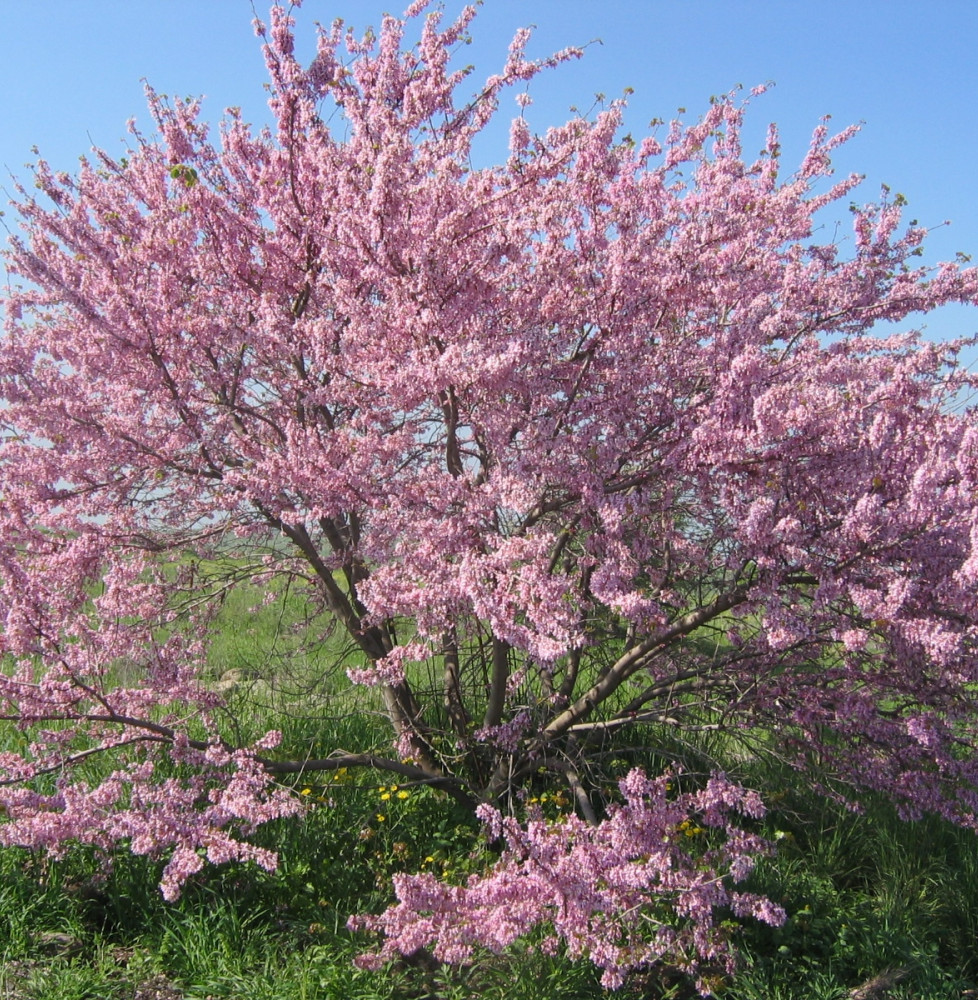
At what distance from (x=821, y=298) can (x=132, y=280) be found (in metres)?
4.01

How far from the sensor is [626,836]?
10.6 feet

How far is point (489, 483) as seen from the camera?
363cm

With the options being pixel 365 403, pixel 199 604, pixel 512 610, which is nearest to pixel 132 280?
pixel 365 403

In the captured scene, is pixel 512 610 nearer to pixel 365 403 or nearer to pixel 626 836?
pixel 626 836

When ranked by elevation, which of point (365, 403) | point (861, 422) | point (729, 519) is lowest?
point (729, 519)

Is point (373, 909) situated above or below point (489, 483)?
below

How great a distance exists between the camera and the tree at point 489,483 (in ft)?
10.5

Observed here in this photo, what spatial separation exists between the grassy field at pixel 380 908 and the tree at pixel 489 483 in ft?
0.89

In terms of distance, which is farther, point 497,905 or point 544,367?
point 544,367

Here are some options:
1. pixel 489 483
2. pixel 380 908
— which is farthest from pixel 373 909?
pixel 489 483

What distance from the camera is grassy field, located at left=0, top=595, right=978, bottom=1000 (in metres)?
3.32

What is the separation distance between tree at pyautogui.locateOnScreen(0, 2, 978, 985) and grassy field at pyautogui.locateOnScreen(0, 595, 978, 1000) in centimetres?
27

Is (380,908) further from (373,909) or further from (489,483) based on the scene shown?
(489,483)

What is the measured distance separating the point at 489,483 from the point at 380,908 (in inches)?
86.6
